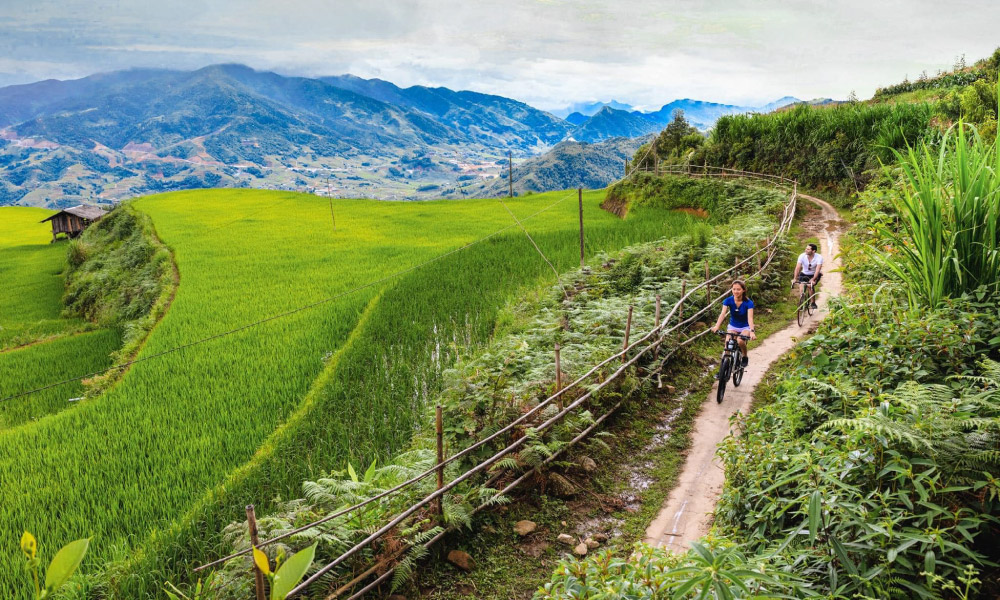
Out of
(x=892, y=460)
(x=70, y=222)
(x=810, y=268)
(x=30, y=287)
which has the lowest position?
(x=30, y=287)

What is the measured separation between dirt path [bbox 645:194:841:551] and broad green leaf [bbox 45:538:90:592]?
2.90 m

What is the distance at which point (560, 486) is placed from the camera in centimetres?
527

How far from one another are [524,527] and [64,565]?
173 inches

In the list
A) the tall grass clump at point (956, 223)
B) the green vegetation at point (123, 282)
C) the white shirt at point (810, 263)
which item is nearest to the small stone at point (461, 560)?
the tall grass clump at point (956, 223)

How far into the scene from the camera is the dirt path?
4566mm

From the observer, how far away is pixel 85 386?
1029cm

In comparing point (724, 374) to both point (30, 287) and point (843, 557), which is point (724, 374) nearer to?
point (843, 557)

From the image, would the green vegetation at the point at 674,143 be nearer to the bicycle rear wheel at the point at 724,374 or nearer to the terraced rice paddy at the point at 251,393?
the terraced rice paddy at the point at 251,393

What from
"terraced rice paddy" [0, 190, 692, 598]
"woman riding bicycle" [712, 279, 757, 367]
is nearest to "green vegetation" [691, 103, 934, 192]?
"terraced rice paddy" [0, 190, 692, 598]

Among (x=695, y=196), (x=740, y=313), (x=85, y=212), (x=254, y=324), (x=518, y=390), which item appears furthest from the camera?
(x=85, y=212)

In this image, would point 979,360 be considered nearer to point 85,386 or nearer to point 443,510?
point 443,510

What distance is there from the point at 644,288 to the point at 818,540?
26.1ft

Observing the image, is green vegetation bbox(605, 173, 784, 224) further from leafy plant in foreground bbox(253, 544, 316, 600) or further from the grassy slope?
the grassy slope

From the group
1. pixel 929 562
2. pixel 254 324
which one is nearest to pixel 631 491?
pixel 929 562
